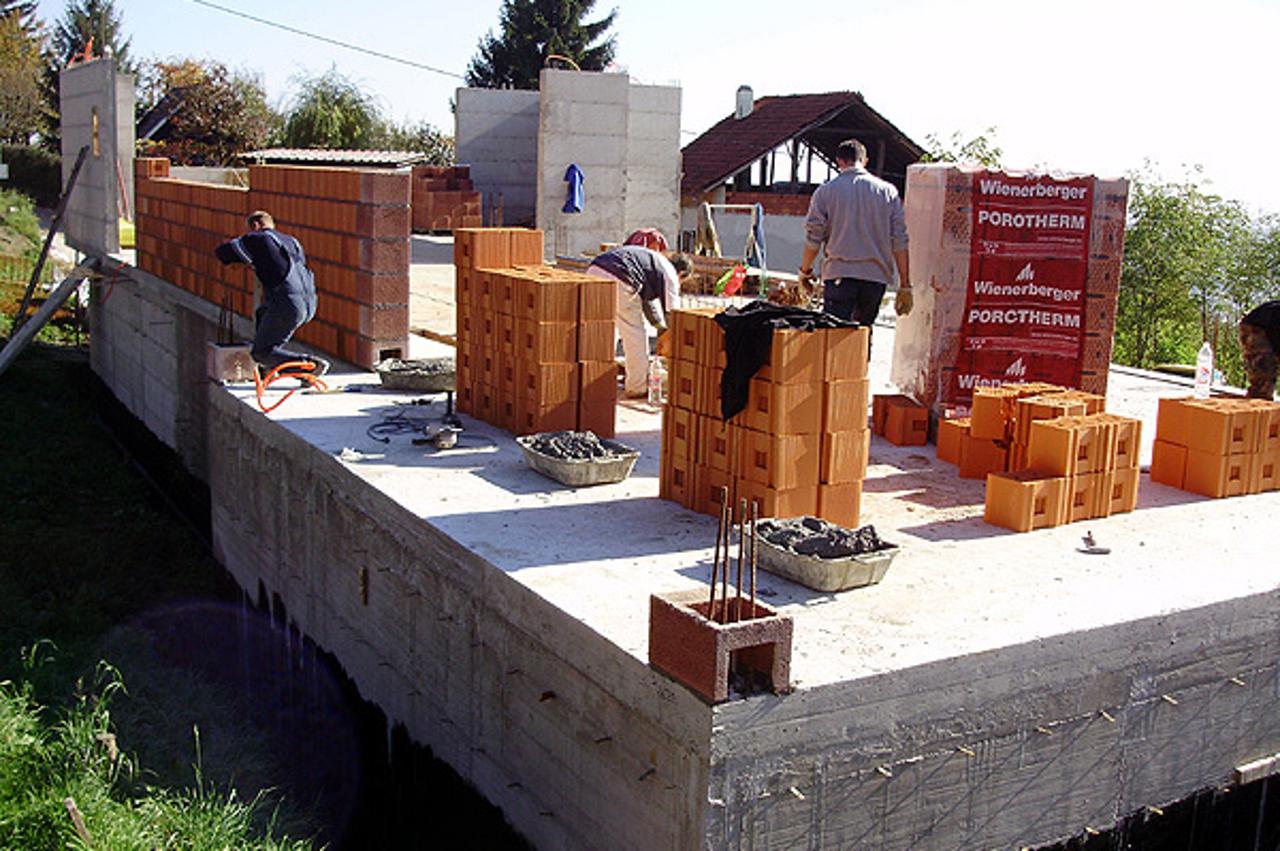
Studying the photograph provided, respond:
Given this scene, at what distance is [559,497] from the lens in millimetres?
6754

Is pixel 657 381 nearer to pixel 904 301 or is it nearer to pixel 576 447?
pixel 904 301

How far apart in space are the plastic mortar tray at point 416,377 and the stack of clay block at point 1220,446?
193 inches

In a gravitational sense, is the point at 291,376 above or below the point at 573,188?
below

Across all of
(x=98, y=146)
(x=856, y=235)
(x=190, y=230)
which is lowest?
(x=190, y=230)

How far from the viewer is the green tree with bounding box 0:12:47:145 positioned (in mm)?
40688

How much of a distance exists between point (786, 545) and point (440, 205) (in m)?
22.7

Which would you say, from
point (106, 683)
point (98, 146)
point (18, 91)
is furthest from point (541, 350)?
point (18, 91)

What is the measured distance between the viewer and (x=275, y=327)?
31.5 ft

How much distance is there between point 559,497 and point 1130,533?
2.93 m

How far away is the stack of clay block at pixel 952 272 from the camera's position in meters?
8.44

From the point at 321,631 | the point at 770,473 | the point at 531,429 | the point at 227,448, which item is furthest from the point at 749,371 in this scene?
the point at 227,448

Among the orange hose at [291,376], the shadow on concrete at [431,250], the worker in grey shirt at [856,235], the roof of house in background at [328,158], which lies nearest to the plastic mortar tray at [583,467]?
the worker in grey shirt at [856,235]

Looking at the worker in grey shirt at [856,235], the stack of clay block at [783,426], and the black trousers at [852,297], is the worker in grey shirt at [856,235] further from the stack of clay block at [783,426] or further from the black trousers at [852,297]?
the stack of clay block at [783,426]

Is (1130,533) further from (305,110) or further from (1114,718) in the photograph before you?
(305,110)
